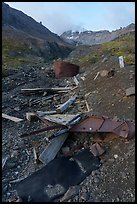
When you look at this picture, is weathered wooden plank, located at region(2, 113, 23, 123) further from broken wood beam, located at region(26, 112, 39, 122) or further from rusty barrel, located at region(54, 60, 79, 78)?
rusty barrel, located at region(54, 60, 79, 78)

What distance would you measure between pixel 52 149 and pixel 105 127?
113cm

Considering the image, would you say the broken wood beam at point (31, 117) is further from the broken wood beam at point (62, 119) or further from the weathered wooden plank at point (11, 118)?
the broken wood beam at point (62, 119)

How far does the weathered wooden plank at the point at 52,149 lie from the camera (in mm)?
6324

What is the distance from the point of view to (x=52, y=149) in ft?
A: 21.4

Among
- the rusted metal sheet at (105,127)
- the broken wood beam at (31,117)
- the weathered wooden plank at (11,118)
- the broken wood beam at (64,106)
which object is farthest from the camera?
the broken wood beam at (64,106)

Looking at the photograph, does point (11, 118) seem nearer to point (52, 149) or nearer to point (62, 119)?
point (62, 119)

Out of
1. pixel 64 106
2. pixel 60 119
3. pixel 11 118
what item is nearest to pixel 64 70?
pixel 64 106

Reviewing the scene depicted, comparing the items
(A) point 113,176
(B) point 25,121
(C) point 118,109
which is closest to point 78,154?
(A) point 113,176

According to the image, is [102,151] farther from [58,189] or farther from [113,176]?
[58,189]

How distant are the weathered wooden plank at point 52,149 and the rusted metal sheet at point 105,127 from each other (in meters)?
0.29

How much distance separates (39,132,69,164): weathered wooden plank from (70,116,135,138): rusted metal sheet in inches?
11.5

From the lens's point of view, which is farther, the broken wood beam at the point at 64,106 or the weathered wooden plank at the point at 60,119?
the broken wood beam at the point at 64,106

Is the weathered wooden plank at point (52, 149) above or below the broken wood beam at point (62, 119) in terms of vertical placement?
below

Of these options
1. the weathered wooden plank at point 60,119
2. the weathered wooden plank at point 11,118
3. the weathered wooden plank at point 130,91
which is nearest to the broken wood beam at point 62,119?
the weathered wooden plank at point 60,119
